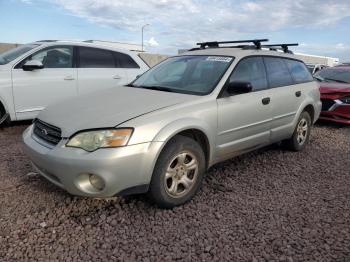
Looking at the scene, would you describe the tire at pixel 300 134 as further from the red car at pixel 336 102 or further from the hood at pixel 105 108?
the hood at pixel 105 108

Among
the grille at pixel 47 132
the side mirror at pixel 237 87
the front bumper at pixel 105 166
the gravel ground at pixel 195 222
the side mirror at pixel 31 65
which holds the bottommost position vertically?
the gravel ground at pixel 195 222

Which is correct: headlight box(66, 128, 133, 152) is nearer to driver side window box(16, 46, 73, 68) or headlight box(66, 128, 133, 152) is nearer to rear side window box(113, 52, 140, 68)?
driver side window box(16, 46, 73, 68)

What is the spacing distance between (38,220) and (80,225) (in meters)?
0.39

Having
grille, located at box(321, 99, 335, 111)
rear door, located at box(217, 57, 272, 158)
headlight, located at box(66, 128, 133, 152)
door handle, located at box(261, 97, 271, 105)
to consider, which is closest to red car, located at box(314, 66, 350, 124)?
grille, located at box(321, 99, 335, 111)

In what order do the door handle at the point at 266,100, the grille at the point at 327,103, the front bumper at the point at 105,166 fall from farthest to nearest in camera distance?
the grille at the point at 327,103 < the door handle at the point at 266,100 < the front bumper at the point at 105,166

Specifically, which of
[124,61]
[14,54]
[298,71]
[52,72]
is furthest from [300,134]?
[14,54]

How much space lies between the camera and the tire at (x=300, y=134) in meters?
5.46

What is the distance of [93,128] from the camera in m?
3.03

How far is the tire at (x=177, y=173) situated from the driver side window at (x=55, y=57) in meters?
3.98

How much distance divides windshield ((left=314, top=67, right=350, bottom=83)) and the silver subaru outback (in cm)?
412

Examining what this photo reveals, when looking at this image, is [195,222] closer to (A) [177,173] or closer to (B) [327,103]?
(A) [177,173]

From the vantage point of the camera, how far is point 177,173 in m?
3.43

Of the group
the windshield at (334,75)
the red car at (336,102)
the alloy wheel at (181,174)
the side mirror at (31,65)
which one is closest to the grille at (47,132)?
the alloy wheel at (181,174)

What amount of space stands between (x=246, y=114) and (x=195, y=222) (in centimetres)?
154
